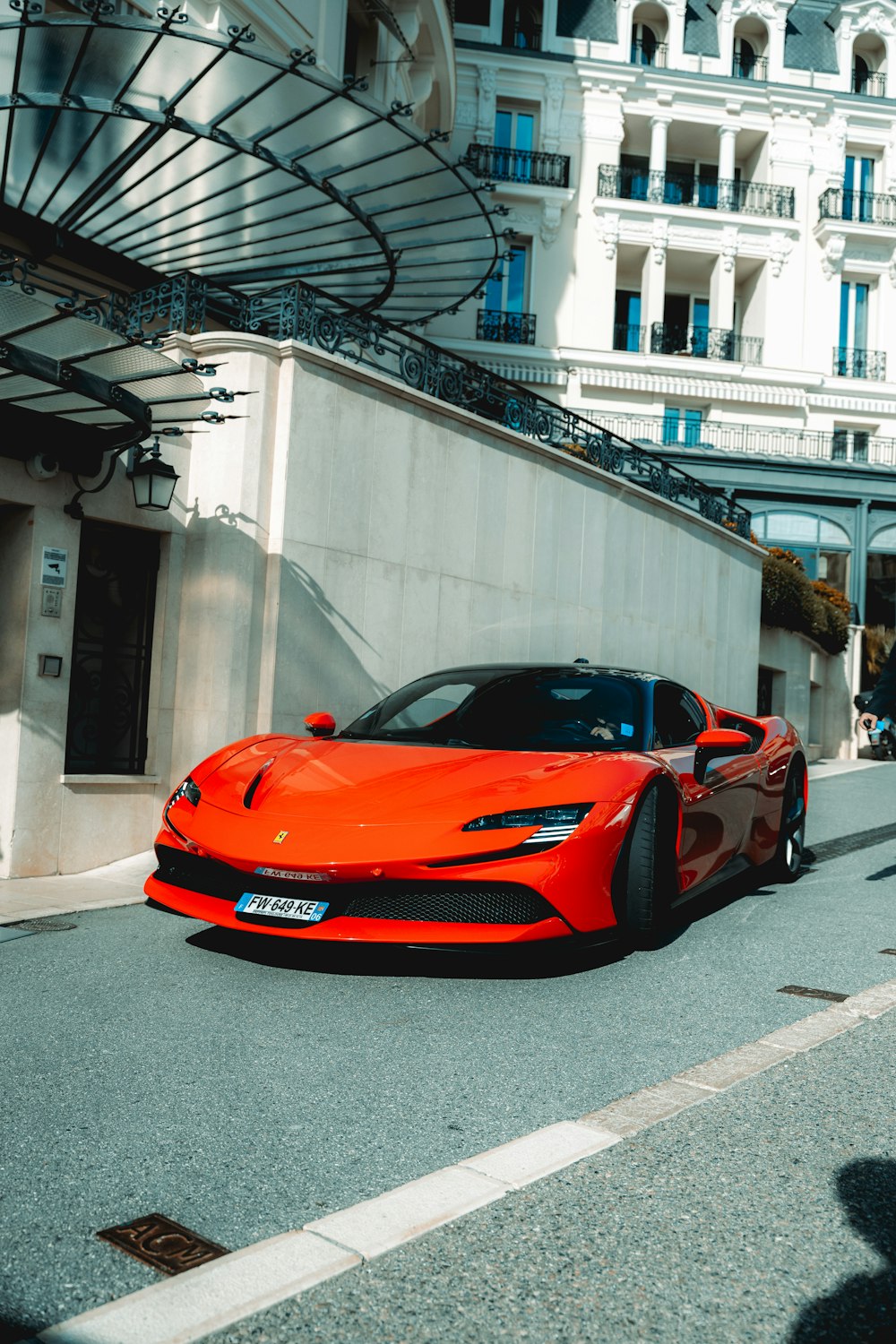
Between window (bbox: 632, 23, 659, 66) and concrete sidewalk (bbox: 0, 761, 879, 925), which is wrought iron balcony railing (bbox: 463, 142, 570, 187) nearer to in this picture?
window (bbox: 632, 23, 659, 66)

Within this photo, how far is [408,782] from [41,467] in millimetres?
4330

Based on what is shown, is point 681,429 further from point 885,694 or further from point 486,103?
point 885,694

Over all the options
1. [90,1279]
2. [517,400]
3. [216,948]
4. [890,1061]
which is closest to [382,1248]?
[90,1279]

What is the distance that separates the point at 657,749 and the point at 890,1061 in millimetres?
2253

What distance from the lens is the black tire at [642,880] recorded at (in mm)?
4984

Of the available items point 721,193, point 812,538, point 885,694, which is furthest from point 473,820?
point 721,193

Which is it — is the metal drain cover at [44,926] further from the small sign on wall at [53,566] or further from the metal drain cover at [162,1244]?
the metal drain cover at [162,1244]

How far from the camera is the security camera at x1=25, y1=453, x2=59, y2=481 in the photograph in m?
8.02

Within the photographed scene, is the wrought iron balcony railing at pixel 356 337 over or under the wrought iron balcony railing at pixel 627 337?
under

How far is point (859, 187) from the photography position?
110 ft

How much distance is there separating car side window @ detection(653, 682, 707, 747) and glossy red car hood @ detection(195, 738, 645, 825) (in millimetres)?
690

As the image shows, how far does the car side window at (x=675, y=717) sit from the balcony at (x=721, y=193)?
28.3 meters

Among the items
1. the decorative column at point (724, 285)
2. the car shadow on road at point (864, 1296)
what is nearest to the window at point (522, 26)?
the decorative column at point (724, 285)

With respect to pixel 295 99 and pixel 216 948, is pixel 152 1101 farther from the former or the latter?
pixel 295 99
